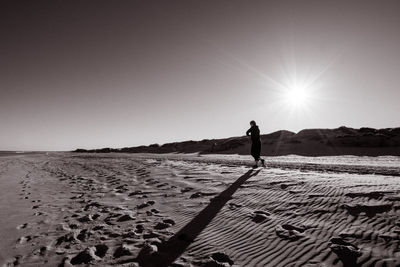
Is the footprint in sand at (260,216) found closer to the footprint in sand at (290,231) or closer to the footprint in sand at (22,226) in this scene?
the footprint in sand at (290,231)

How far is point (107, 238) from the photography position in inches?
174

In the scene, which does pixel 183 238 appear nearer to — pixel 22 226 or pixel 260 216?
pixel 260 216

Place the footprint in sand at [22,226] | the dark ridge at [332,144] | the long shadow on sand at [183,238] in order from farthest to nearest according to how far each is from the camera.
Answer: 1. the dark ridge at [332,144]
2. the footprint in sand at [22,226]
3. the long shadow on sand at [183,238]

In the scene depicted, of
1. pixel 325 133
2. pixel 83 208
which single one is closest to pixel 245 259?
pixel 83 208

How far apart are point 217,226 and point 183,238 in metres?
0.76

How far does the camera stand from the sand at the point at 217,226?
11.8 ft

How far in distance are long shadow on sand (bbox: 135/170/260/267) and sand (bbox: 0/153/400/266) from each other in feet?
0.05

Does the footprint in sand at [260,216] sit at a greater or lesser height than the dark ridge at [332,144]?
lesser

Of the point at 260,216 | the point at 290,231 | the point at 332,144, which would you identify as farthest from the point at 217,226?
the point at 332,144

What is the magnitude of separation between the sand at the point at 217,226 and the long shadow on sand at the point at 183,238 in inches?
0.6

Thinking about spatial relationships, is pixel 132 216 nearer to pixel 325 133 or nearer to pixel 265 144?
pixel 265 144

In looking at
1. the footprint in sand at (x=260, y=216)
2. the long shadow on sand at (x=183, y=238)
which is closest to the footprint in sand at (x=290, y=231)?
the footprint in sand at (x=260, y=216)

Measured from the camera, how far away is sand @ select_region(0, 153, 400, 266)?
358cm

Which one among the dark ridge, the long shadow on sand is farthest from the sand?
the dark ridge
